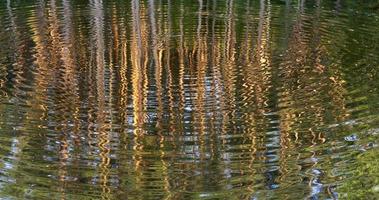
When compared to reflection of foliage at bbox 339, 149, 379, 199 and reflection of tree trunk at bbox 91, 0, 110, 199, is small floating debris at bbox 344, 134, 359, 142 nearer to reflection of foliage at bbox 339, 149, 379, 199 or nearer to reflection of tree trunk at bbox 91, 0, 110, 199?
reflection of foliage at bbox 339, 149, 379, 199

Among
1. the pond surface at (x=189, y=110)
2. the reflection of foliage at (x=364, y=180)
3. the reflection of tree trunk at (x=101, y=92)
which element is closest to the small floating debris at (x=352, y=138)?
the pond surface at (x=189, y=110)

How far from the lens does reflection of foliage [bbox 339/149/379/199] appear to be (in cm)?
382

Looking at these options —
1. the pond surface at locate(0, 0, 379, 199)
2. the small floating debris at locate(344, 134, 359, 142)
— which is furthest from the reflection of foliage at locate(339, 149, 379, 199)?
the small floating debris at locate(344, 134, 359, 142)

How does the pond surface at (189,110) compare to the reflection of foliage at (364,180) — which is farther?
the pond surface at (189,110)

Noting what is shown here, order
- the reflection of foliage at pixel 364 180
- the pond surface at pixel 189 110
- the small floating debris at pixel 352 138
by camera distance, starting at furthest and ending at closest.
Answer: the small floating debris at pixel 352 138 → the pond surface at pixel 189 110 → the reflection of foliage at pixel 364 180

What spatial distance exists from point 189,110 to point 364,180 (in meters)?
1.48

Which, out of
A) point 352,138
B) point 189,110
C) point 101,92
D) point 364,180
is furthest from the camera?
point 101,92

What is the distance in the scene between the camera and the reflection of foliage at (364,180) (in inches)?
150

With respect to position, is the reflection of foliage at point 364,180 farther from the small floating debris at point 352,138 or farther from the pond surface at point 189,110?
the small floating debris at point 352,138

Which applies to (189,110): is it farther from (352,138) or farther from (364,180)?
(364,180)

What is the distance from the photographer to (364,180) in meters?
3.99

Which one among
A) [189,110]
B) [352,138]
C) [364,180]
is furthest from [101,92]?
[364,180]

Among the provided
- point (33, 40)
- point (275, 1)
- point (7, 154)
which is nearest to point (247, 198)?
point (7, 154)

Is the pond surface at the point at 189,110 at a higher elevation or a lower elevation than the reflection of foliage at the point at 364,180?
higher
